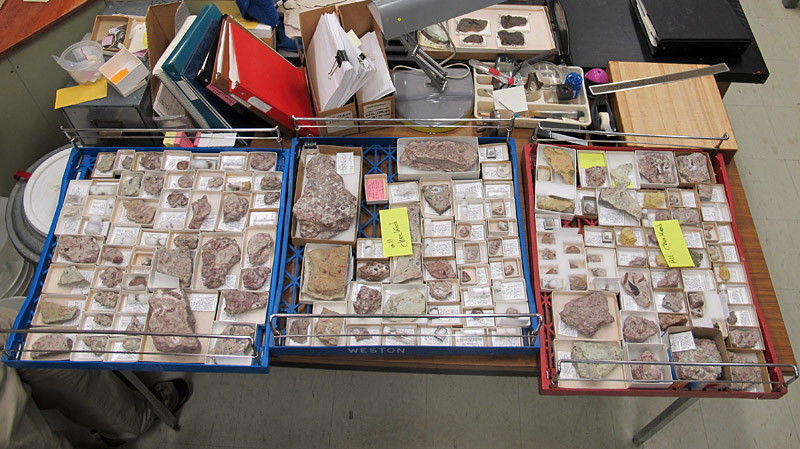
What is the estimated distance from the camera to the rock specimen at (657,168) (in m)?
2.09

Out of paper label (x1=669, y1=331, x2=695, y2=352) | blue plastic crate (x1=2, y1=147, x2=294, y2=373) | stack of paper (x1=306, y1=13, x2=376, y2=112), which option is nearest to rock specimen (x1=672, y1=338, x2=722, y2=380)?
paper label (x1=669, y1=331, x2=695, y2=352)

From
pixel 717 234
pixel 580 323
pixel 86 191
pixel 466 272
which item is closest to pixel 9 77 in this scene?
pixel 86 191

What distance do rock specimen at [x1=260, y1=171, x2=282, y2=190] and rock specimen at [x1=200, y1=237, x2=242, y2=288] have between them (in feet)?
0.87

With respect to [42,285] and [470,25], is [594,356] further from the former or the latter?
[42,285]

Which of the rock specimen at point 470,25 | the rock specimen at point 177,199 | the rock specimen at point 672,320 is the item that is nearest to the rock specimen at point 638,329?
the rock specimen at point 672,320

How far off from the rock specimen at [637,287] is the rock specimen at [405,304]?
2.59ft


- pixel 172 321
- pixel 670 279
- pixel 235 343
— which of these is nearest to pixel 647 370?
pixel 670 279

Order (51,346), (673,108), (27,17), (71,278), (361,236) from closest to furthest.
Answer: (51,346) → (71,278) → (361,236) → (673,108) → (27,17)

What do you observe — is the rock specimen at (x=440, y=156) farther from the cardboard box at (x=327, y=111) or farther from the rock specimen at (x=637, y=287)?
the rock specimen at (x=637, y=287)

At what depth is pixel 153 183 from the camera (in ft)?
6.76

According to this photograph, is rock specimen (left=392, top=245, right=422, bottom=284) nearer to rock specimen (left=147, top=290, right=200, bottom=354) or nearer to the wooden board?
rock specimen (left=147, top=290, right=200, bottom=354)

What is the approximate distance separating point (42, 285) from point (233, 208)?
76 centimetres

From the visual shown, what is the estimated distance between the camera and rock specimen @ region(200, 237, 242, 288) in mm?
1846

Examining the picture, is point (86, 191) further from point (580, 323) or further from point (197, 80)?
point (580, 323)
